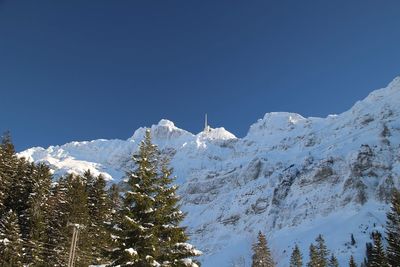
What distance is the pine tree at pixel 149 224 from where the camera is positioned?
77.4 ft

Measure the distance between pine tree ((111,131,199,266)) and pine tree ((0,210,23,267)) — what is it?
1944cm

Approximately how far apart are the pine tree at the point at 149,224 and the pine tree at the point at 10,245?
63.8 feet

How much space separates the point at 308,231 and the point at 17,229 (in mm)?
160872

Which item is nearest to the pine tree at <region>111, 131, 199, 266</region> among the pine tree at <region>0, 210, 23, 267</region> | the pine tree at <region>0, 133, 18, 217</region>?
the pine tree at <region>0, 210, 23, 267</region>

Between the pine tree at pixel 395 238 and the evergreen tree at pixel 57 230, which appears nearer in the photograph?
the pine tree at pixel 395 238

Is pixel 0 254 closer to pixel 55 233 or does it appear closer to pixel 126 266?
pixel 55 233

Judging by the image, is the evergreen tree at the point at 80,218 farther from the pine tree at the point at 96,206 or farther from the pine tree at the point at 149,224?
the pine tree at the point at 149,224

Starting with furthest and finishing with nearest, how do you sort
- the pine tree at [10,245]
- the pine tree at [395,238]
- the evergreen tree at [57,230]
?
the evergreen tree at [57,230] → the pine tree at [395,238] → the pine tree at [10,245]

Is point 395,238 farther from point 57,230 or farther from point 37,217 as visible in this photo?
point 37,217

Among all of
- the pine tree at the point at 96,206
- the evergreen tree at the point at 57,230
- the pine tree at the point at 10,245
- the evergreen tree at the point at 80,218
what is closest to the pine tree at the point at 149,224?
the pine tree at the point at 10,245

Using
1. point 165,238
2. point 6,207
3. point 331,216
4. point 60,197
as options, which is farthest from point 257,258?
point 331,216

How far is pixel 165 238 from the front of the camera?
24.5 m

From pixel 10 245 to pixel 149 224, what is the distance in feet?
68.6

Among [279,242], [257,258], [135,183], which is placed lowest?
[135,183]
